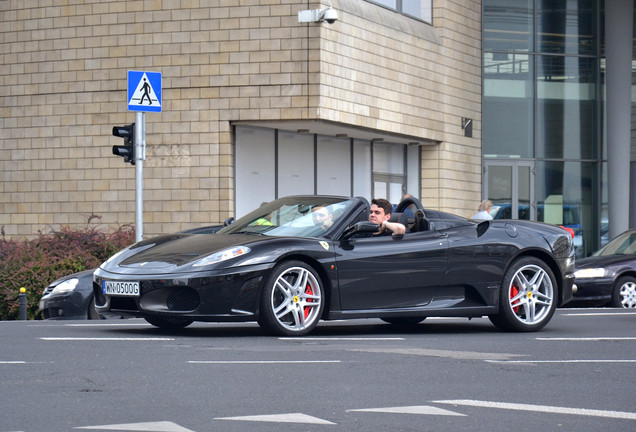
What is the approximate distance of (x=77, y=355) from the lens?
27.5ft

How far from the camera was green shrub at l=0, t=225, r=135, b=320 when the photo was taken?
16.5 meters

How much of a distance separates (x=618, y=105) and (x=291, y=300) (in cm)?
2104

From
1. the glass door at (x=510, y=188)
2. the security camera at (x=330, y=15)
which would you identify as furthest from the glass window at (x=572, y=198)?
the security camera at (x=330, y=15)

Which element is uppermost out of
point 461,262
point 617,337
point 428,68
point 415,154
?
point 428,68

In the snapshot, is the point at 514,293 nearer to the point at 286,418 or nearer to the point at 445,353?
the point at 445,353

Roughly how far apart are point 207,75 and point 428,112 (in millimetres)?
5772

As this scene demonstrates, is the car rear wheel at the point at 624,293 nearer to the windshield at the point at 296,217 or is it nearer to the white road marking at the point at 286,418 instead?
the windshield at the point at 296,217

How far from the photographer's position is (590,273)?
17.3 meters

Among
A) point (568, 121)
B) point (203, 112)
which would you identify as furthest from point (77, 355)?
point (568, 121)

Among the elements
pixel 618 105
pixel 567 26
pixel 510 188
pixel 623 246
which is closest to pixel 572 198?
pixel 510 188

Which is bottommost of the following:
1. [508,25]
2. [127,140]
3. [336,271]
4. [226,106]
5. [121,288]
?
[121,288]

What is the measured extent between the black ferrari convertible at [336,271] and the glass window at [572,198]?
18.4 metres

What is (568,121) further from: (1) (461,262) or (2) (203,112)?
(1) (461,262)

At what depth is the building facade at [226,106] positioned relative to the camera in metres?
22.1
